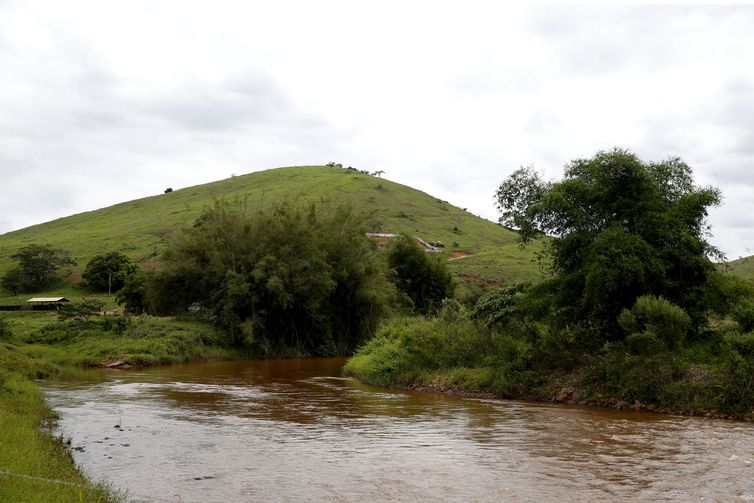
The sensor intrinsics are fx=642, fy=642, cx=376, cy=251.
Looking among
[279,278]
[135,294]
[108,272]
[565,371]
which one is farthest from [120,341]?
[108,272]

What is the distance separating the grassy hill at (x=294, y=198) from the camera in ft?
308

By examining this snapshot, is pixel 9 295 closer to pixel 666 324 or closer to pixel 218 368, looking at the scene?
pixel 218 368

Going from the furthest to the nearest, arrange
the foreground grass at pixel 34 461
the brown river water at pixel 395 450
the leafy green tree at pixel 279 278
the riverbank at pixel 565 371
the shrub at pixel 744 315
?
the leafy green tree at pixel 279 278 → the shrub at pixel 744 315 → the riverbank at pixel 565 371 → the brown river water at pixel 395 450 → the foreground grass at pixel 34 461

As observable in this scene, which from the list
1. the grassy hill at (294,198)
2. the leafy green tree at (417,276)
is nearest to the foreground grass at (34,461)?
the leafy green tree at (417,276)

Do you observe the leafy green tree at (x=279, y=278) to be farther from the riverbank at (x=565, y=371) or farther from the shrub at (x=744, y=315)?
the shrub at (x=744, y=315)

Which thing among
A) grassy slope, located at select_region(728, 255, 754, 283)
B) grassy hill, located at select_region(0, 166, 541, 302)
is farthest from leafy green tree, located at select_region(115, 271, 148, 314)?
grassy slope, located at select_region(728, 255, 754, 283)

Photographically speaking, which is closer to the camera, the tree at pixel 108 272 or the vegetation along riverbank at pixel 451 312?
the vegetation along riverbank at pixel 451 312

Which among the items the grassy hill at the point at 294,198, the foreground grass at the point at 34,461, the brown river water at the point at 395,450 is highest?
the grassy hill at the point at 294,198

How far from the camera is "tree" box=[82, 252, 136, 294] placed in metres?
80.6

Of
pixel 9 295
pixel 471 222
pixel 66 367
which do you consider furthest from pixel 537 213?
pixel 471 222

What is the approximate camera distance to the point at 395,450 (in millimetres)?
16859

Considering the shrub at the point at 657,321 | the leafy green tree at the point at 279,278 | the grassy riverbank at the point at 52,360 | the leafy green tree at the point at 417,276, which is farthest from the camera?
the leafy green tree at the point at 417,276

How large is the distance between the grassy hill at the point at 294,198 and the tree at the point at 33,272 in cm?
260

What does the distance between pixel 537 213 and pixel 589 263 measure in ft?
12.0
